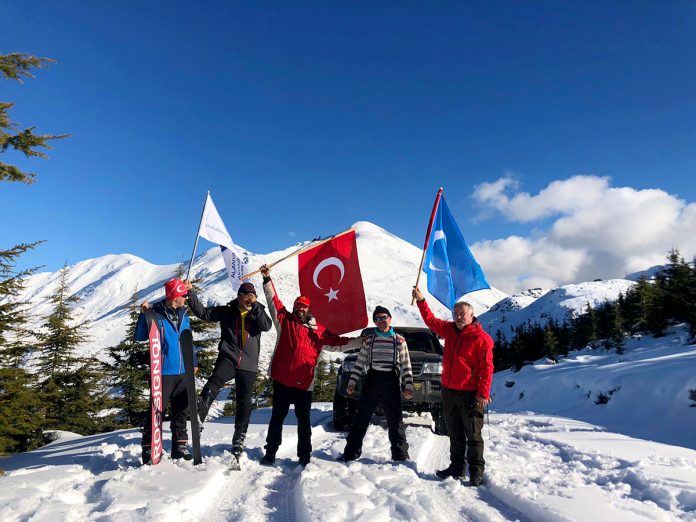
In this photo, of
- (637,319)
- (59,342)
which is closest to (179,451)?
(59,342)

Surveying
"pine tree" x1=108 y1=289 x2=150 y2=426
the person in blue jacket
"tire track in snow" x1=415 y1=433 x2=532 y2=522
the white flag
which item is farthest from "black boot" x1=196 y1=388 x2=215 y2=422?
"pine tree" x1=108 y1=289 x2=150 y2=426

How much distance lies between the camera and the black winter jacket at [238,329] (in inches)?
214

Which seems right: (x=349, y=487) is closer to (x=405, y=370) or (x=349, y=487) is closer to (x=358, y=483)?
(x=358, y=483)

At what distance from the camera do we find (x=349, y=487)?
429cm

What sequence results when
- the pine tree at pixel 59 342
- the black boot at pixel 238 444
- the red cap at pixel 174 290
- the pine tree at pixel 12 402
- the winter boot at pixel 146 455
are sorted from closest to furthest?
the winter boot at pixel 146 455, the black boot at pixel 238 444, the red cap at pixel 174 290, the pine tree at pixel 12 402, the pine tree at pixel 59 342

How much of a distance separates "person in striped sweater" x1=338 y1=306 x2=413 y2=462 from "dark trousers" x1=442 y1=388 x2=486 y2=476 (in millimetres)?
622

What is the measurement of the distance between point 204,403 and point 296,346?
1.34m

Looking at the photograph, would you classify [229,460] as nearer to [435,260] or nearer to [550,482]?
[550,482]

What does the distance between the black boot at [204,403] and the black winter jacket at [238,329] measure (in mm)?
509

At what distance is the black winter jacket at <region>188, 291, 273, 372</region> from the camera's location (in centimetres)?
543

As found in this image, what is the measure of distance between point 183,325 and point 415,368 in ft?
12.9

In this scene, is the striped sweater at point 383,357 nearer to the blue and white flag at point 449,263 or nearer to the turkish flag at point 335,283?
the turkish flag at point 335,283

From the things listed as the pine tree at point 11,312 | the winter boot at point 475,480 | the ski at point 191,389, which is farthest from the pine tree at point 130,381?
the winter boot at point 475,480

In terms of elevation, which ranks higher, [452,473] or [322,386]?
[452,473]
